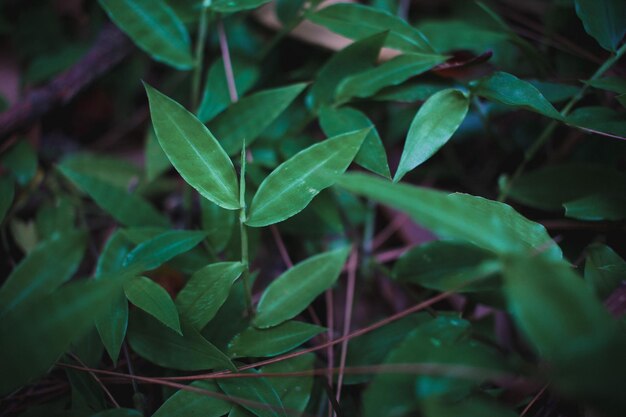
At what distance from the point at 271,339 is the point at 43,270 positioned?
331 mm

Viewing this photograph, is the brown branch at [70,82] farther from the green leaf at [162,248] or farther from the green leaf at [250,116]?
the green leaf at [162,248]

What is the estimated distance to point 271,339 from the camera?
65cm

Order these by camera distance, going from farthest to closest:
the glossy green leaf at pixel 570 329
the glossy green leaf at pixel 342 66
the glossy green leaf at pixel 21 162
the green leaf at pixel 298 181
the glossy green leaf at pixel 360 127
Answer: the glossy green leaf at pixel 21 162 < the glossy green leaf at pixel 342 66 < the glossy green leaf at pixel 360 127 < the green leaf at pixel 298 181 < the glossy green leaf at pixel 570 329

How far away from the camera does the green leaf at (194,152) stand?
586mm

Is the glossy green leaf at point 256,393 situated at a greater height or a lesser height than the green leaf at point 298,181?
lesser

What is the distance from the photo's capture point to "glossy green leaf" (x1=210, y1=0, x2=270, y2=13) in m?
0.74

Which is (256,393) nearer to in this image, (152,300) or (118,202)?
(152,300)

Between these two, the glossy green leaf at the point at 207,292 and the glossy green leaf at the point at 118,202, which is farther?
the glossy green leaf at the point at 118,202

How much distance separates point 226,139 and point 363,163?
255 millimetres

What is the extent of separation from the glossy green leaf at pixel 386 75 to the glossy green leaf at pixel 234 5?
0.18 meters

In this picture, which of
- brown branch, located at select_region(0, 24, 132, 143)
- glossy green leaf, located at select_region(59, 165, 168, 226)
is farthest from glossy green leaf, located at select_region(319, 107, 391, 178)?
brown branch, located at select_region(0, 24, 132, 143)

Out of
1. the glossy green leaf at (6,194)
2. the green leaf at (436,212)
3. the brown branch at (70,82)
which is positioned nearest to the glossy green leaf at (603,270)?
the green leaf at (436,212)

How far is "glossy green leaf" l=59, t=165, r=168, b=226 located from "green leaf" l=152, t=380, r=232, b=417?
13.0 inches

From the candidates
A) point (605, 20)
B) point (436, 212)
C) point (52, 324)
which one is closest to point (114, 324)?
point (52, 324)
